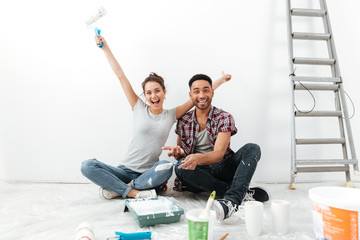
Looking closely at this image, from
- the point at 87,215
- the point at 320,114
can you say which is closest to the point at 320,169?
the point at 320,114

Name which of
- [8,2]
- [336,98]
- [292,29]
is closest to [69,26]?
[8,2]

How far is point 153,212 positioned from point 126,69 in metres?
1.32

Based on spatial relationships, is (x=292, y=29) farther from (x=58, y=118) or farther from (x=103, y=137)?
(x=58, y=118)

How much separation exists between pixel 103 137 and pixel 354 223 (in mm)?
1881

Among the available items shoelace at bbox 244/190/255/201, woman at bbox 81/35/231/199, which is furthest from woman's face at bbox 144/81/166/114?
shoelace at bbox 244/190/255/201

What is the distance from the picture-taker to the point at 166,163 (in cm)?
181

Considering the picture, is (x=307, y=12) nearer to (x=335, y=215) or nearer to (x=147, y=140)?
(x=147, y=140)

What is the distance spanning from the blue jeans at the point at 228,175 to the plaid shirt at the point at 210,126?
137mm

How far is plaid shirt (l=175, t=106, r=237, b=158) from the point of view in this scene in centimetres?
183

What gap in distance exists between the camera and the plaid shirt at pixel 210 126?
1826 millimetres

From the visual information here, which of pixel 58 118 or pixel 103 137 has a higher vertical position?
pixel 58 118

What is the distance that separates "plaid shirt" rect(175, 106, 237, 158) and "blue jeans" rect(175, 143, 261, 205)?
0.14 metres

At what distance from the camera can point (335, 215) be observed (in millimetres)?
990

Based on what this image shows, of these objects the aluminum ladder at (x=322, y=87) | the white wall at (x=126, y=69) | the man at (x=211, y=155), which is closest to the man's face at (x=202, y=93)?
the man at (x=211, y=155)
